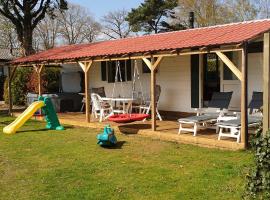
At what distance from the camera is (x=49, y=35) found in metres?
57.8

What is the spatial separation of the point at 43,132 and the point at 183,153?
5.09 metres

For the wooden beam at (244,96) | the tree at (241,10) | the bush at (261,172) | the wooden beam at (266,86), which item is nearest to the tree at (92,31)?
the tree at (241,10)

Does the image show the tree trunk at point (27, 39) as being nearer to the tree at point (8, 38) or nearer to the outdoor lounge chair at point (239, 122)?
the outdoor lounge chair at point (239, 122)

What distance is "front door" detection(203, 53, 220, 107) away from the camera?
12789 millimetres

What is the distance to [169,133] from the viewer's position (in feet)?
33.5

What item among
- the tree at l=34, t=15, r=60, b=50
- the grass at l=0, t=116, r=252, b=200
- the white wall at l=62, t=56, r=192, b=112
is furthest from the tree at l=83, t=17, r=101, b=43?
the grass at l=0, t=116, r=252, b=200

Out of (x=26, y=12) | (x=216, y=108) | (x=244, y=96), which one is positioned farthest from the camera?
(x=26, y=12)

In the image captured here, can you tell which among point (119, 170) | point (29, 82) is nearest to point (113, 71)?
point (29, 82)

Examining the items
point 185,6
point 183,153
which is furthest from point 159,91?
point 185,6

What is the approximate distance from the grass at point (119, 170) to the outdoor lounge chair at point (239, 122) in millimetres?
606

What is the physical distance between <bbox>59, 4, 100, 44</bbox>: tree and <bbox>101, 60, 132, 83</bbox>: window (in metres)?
42.0

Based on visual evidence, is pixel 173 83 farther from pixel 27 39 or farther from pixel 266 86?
pixel 27 39

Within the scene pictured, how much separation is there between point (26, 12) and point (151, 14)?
14.7 metres

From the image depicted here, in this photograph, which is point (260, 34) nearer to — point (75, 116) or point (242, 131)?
point (242, 131)
